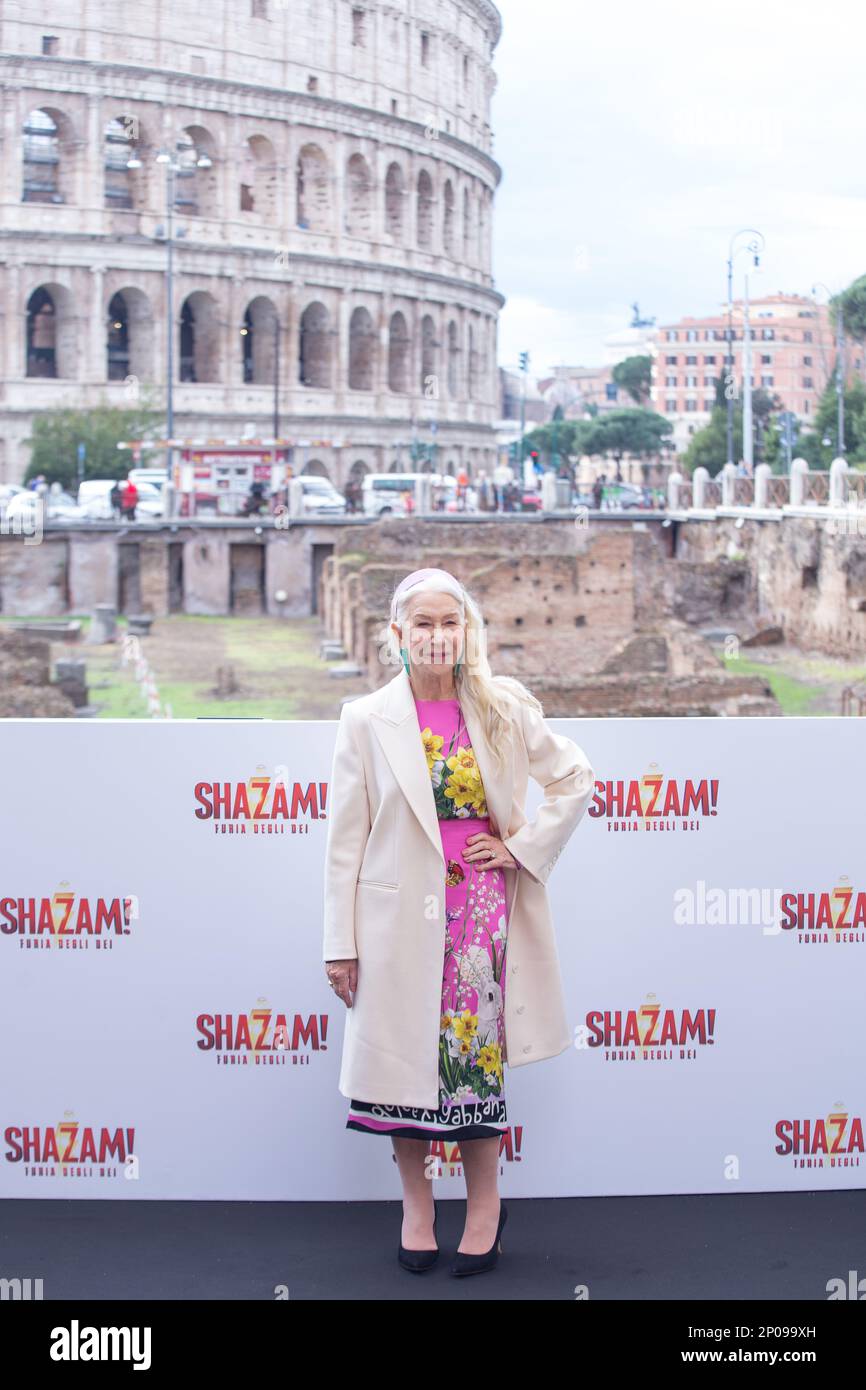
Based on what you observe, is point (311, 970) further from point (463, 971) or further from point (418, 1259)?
point (418, 1259)

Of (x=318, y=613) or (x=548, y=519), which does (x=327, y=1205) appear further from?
(x=548, y=519)

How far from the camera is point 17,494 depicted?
37.8 meters

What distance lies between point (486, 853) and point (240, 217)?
51.9 m

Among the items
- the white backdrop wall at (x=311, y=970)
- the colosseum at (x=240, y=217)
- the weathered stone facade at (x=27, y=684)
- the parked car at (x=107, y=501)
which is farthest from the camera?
the colosseum at (x=240, y=217)

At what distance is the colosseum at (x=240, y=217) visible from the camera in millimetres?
49906

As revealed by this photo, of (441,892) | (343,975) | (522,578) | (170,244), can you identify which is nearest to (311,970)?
(343,975)

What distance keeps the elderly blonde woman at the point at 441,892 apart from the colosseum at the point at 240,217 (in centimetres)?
4541

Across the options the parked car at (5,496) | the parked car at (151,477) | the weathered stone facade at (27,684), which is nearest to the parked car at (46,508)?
the parked car at (5,496)

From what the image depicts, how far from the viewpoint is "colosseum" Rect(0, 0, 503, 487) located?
49906 millimetres

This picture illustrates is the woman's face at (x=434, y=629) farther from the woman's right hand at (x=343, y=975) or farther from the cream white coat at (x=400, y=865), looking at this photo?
the woman's right hand at (x=343, y=975)

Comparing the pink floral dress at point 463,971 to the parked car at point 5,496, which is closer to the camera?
the pink floral dress at point 463,971

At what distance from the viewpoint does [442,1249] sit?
379cm

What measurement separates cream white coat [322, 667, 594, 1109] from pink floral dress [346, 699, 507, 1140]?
0.03 m

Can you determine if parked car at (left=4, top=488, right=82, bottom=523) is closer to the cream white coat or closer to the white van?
the white van
